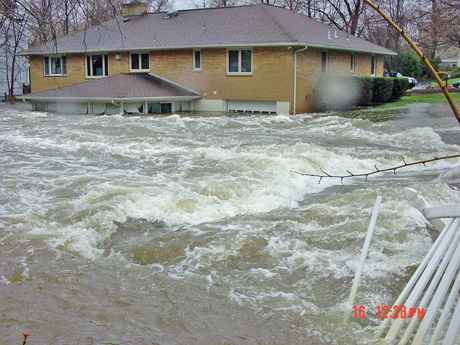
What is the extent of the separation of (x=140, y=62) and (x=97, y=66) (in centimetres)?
311

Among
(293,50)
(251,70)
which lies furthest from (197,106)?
(293,50)

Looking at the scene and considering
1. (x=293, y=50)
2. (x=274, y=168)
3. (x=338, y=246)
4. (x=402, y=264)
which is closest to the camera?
(x=402, y=264)

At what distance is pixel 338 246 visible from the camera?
688 cm

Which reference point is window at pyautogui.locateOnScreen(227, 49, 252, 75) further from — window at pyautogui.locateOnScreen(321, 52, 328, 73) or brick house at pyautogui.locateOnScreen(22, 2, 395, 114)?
window at pyautogui.locateOnScreen(321, 52, 328, 73)

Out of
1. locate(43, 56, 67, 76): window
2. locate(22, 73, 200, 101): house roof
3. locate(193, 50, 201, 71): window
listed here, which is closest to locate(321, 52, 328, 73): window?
locate(193, 50, 201, 71): window

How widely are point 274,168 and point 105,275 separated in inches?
243

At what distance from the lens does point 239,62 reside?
2577 cm

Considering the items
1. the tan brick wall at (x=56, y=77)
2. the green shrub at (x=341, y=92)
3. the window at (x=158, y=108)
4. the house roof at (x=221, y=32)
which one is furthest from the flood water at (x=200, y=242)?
the tan brick wall at (x=56, y=77)

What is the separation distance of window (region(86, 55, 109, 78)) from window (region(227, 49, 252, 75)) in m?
8.06

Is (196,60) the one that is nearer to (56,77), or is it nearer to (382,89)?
(56,77)

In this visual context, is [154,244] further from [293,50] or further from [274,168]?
[293,50]

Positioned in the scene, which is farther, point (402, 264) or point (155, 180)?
point (155, 180)

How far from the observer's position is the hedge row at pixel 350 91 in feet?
85.0

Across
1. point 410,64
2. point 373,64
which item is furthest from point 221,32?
point 410,64
